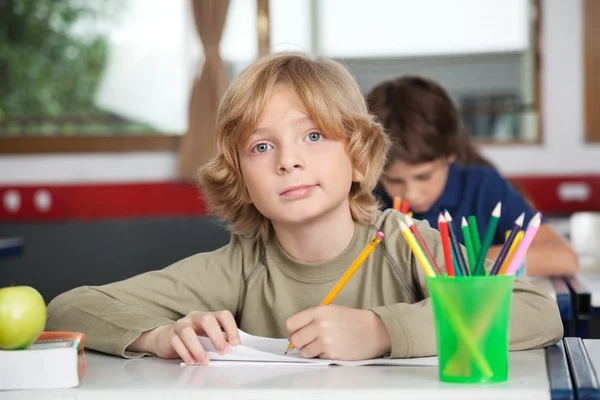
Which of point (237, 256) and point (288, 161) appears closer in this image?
point (288, 161)

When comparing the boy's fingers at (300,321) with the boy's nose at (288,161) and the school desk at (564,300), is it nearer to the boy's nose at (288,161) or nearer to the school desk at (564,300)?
the boy's nose at (288,161)

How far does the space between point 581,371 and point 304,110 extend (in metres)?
0.58

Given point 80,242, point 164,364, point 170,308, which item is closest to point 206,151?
point 80,242

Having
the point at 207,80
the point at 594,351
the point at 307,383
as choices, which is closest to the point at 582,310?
the point at 594,351

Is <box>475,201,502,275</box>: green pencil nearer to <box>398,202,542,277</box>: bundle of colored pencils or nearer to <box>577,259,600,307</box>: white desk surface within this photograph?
<box>398,202,542,277</box>: bundle of colored pencils

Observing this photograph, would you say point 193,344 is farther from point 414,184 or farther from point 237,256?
point 414,184

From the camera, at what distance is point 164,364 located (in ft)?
3.85

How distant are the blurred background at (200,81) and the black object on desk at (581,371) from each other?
2.94 m

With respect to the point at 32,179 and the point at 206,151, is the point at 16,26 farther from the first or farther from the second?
the point at 206,151

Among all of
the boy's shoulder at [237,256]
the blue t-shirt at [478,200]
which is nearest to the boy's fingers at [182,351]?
the boy's shoulder at [237,256]

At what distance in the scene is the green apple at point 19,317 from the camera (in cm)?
107

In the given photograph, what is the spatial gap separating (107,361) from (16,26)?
3828 mm

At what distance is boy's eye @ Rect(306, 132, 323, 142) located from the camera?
138cm

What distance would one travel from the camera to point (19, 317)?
1.08 meters
